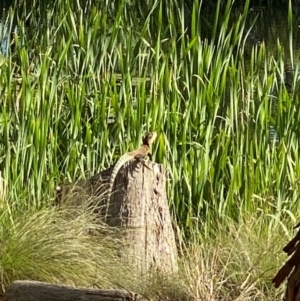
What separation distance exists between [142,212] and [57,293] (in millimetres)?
1097

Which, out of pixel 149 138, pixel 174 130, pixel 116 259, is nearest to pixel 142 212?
pixel 116 259

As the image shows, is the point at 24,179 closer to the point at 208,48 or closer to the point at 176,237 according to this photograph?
the point at 176,237

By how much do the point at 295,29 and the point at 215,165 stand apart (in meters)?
6.84

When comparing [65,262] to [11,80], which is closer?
[65,262]

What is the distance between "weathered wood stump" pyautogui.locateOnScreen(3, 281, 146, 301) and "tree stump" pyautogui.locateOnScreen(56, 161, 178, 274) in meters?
0.97

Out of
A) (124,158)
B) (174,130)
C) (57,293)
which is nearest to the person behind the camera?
(57,293)

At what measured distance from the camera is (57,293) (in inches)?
120

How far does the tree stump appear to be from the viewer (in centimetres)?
406

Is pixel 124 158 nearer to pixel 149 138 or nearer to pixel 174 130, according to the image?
pixel 149 138

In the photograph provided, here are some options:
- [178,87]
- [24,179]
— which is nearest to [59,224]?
[24,179]

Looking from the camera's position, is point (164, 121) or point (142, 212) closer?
point (142, 212)

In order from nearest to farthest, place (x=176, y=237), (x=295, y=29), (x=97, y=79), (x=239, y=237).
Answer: (x=239, y=237)
(x=176, y=237)
(x=97, y=79)
(x=295, y=29)

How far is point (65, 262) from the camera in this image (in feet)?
12.9

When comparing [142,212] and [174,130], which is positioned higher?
[174,130]
